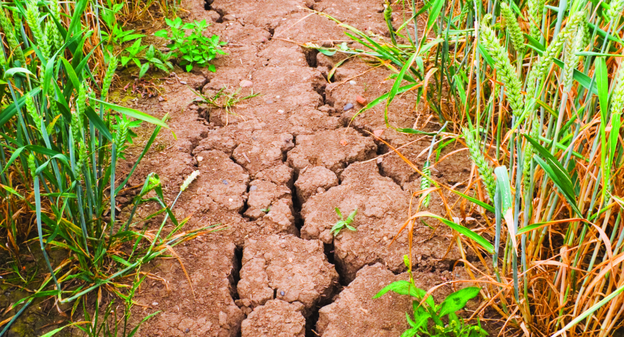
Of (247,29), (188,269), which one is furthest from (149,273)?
(247,29)

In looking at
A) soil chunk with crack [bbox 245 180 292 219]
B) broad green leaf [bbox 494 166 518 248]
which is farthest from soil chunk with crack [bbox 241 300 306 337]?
broad green leaf [bbox 494 166 518 248]

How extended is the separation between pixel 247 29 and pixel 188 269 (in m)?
1.68

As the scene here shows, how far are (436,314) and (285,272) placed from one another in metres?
0.50

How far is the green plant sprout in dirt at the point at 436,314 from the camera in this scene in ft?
4.11

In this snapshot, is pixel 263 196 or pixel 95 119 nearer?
pixel 95 119

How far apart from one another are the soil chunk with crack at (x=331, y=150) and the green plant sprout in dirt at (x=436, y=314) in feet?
2.28

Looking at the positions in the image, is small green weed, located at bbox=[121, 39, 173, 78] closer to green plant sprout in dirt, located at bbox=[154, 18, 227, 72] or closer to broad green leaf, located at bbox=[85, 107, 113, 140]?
green plant sprout in dirt, located at bbox=[154, 18, 227, 72]

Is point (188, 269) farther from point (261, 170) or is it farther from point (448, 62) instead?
point (448, 62)

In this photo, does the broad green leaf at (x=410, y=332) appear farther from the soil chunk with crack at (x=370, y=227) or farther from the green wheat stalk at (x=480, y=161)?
the green wheat stalk at (x=480, y=161)

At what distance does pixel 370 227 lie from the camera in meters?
1.69

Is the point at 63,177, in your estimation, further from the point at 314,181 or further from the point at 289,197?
the point at 314,181

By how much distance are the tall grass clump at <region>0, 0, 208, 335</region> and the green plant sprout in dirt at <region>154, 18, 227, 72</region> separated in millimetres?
955

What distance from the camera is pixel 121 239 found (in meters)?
1.52

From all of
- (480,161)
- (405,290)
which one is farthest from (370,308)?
(480,161)
